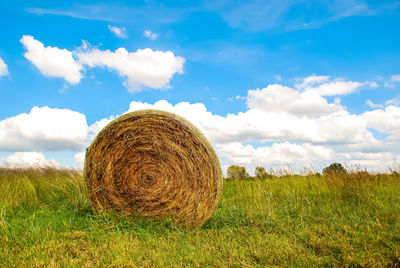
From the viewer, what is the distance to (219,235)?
471 cm

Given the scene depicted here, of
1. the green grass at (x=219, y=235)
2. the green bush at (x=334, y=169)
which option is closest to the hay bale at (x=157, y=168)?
the green grass at (x=219, y=235)

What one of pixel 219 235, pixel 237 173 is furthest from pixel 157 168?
pixel 237 173

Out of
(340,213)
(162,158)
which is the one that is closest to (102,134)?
(162,158)

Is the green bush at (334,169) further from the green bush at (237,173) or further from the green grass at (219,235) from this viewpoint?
the green bush at (237,173)

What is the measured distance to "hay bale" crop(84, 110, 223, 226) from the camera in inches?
209

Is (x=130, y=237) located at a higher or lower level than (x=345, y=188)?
lower

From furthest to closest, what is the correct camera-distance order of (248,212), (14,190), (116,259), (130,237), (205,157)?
(14,190)
(248,212)
(205,157)
(130,237)
(116,259)

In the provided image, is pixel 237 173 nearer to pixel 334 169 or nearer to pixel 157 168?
pixel 334 169

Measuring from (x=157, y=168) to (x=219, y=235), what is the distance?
1.56m

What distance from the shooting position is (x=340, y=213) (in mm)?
6199

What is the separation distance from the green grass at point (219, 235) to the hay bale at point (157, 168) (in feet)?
0.94

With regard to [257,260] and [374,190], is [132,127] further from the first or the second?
[374,190]

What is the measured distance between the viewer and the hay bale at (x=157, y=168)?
5.31 metres

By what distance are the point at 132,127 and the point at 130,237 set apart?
187cm
